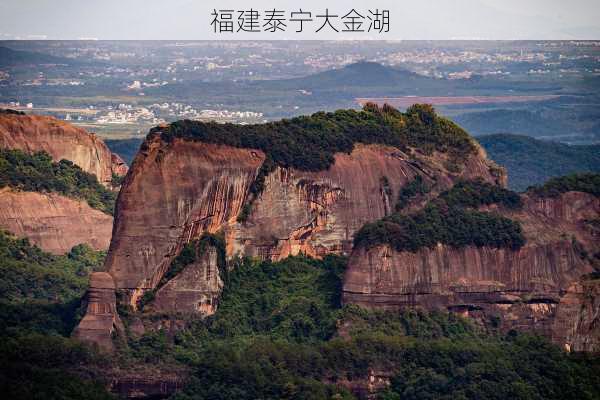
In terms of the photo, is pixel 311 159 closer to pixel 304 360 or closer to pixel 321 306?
pixel 321 306

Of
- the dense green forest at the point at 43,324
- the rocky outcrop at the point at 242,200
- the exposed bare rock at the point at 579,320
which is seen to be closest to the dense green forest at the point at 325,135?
the rocky outcrop at the point at 242,200

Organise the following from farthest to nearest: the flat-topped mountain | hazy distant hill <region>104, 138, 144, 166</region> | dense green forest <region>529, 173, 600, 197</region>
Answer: hazy distant hill <region>104, 138, 144, 166</region>, the flat-topped mountain, dense green forest <region>529, 173, 600, 197</region>

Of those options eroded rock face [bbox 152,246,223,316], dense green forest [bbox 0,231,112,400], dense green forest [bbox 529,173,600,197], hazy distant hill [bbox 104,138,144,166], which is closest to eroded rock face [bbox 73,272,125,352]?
dense green forest [bbox 0,231,112,400]

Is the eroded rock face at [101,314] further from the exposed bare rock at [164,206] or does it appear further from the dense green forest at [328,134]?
the dense green forest at [328,134]

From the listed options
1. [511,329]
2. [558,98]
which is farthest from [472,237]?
[558,98]

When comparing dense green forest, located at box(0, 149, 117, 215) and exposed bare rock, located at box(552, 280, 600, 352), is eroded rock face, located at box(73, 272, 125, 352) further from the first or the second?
dense green forest, located at box(0, 149, 117, 215)

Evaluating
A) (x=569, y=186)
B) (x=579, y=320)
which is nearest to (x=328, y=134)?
(x=569, y=186)
